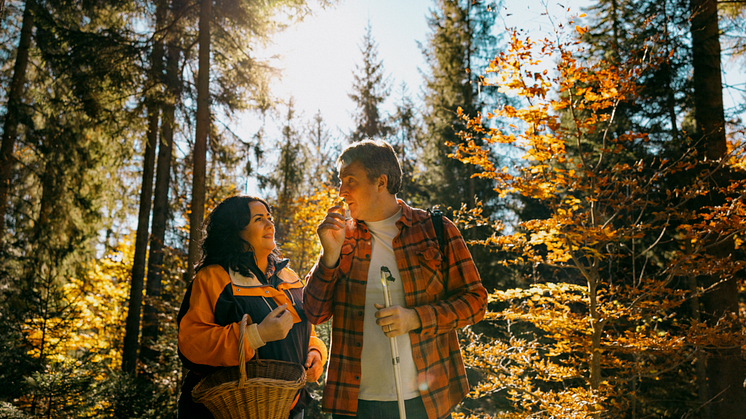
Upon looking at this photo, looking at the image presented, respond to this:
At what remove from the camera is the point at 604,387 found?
3.74m

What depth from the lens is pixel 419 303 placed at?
1.67 metres

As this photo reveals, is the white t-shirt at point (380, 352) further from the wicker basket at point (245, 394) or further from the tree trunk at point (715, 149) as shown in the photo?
the tree trunk at point (715, 149)

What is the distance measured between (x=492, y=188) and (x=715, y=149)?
3345 mm

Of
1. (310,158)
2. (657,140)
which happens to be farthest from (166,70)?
(310,158)

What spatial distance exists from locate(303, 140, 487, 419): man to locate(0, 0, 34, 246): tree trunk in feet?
27.0

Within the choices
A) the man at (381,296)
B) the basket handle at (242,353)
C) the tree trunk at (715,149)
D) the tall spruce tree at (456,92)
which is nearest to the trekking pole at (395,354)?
the man at (381,296)

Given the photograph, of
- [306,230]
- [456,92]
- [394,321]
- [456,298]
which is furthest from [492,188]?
[394,321]

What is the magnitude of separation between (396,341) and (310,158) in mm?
15783

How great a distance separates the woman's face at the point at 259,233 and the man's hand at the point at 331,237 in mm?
538

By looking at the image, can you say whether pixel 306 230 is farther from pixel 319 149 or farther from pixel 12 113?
pixel 319 149

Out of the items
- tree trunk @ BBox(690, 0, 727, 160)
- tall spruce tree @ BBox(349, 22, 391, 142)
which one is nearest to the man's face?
tree trunk @ BBox(690, 0, 727, 160)

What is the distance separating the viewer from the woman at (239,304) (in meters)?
1.71

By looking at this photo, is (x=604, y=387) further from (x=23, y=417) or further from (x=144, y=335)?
(x=144, y=335)

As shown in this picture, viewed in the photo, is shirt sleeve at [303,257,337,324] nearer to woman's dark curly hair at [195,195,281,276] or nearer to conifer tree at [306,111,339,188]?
woman's dark curly hair at [195,195,281,276]
